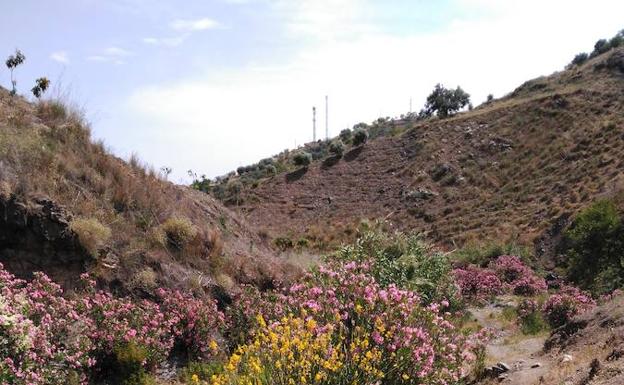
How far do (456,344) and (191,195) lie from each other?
878 centimetres

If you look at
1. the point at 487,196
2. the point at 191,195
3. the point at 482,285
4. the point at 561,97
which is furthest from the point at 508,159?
the point at 191,195

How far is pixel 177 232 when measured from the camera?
36.0ft

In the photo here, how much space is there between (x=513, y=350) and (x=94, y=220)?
26.9 ft

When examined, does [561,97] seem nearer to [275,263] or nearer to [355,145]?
[355,145]

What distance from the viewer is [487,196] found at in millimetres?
32594

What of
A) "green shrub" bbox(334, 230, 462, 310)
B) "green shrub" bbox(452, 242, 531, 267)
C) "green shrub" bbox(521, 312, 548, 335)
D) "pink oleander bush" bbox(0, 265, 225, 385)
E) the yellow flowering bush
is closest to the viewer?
the yellow flowering bush

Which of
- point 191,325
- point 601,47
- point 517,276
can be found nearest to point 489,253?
point 517,276

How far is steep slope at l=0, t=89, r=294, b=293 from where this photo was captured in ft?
29.4

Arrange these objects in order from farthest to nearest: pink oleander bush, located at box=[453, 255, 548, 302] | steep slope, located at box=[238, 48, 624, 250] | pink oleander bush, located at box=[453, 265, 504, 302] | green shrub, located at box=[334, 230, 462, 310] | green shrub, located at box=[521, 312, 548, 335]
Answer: steep slope, located at box=[238, 48, 624, 250] < pink oleander bush, located at box=[453, 255, 548, 302] < pink oleander bush, located at box=[453, 265, 504, 302] < green shrub, located at box=[521, 312, 548, 335] < green shrub, located at box=[334, 230, 462, 310]

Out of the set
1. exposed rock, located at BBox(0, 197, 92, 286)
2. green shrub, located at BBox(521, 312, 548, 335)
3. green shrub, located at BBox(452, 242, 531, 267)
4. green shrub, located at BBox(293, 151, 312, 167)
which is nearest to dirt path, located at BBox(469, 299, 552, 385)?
green shrub, located at BBox(521, 312, 548, 335)

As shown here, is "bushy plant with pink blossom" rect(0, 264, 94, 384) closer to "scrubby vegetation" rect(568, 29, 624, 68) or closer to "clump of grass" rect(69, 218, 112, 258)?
"clump of grass" rect(69, 218, 112, 258)

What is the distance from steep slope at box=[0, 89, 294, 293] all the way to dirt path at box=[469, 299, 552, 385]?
181 inches

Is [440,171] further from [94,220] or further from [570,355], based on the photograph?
[94,220]

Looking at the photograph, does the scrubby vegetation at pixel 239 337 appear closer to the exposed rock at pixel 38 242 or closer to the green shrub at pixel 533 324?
the exposed rock at pixel 38 242
